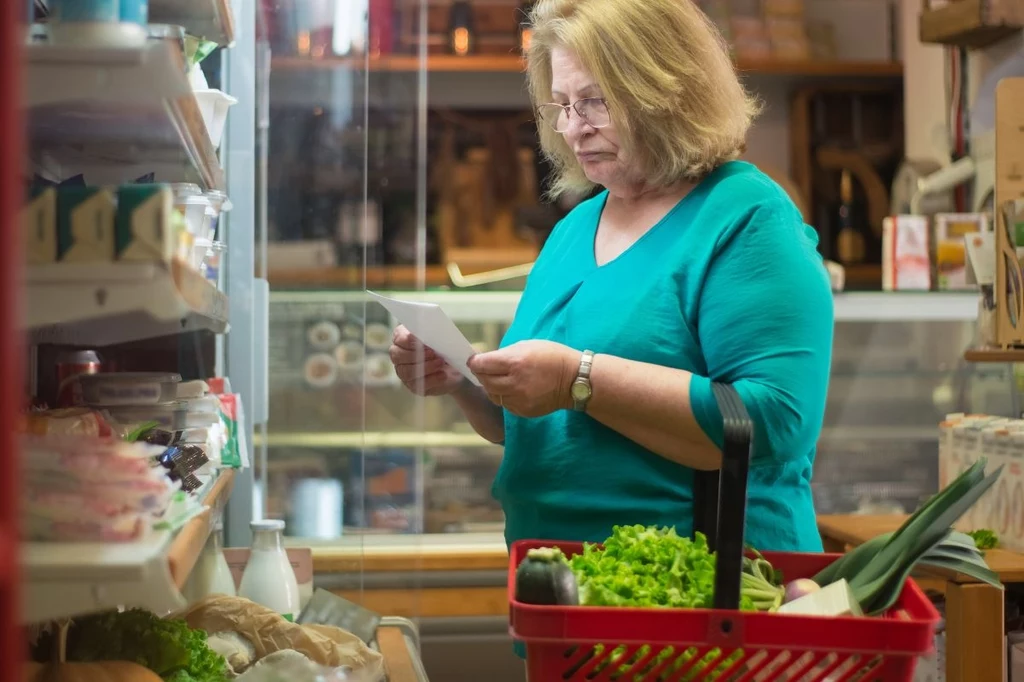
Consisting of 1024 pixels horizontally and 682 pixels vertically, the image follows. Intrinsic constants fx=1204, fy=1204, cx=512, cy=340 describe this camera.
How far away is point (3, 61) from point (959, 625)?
8.01 feet

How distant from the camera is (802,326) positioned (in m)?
1.53

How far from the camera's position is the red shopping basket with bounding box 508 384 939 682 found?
112 cm

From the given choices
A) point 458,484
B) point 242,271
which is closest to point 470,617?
point 458,484

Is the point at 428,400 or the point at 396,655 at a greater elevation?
the point at 428,400

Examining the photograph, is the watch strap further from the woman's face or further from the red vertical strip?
the red vertical strip

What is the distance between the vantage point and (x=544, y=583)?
45.6 inches

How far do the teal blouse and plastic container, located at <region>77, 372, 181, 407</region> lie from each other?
533mm

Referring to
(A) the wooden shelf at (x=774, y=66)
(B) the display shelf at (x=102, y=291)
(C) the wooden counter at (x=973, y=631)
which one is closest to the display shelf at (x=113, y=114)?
(B) the display shelf at (x=102, y=291)

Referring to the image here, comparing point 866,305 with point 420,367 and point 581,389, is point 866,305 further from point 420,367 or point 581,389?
point 581,389

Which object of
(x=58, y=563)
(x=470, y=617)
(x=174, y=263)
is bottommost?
(x=470, y=617)

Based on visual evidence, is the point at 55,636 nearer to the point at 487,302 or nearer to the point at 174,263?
the point at 174,263

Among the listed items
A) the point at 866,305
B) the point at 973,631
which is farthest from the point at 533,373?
the point at 866,305

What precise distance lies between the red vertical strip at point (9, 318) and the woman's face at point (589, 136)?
46.8 inches

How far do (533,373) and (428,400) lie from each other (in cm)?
198
